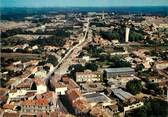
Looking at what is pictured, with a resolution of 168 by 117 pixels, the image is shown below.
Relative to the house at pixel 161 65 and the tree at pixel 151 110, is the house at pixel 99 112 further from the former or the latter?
the house at pixel 161 65

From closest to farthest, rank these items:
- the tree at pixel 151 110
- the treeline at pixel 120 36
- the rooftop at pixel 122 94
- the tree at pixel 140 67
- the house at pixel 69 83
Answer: the tree at pixel 151 110 < the rooftop at pixel 122 94 < the house at pixel 69 83 < the tree at pixel 140 67 < the treeline at pixel 120 36

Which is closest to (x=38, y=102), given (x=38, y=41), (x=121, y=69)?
(x=121, y=69)

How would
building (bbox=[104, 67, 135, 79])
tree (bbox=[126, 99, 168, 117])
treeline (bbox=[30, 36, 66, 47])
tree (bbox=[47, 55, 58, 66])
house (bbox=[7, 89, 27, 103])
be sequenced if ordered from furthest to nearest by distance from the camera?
treeline (bbox=[30, 36, 66, 47])
tree (bbox=[47, 55, 58, 66])
building (bbox=[104, 67, 135, 79])
house (bbox=[7, 89, 27, 103])
tree (bbox=[126, 99, 168, 117])

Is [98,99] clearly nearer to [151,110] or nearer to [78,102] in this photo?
[78,102]

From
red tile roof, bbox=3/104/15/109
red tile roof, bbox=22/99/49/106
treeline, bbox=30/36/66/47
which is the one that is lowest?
treeline, bbox=30/36/66/47

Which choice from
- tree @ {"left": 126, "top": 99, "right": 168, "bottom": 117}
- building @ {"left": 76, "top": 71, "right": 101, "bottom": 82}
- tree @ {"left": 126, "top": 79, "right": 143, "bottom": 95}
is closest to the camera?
tree @ {"left": 126, "top": 99, "right": 168, "bottom": 117}

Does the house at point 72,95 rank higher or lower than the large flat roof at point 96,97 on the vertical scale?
higher

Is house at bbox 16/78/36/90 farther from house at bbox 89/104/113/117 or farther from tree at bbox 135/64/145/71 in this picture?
tree at bbox 135/64/145/71

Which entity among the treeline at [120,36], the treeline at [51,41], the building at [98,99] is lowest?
the treeline at [51,41]

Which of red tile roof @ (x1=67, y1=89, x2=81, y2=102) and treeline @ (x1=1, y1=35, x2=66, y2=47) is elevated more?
red tile roof @ (x1=67, y1=89, x2=81, y2=102)

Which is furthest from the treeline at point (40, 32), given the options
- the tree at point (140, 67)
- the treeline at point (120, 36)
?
the tree at point (140, 67)

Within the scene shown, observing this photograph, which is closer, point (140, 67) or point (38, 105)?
point (38, 105)

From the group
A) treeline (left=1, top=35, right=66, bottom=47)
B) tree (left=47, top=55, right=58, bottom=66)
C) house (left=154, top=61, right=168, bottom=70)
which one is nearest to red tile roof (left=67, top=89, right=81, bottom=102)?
tree (left=47, top=55, right=58, bottom=66)
